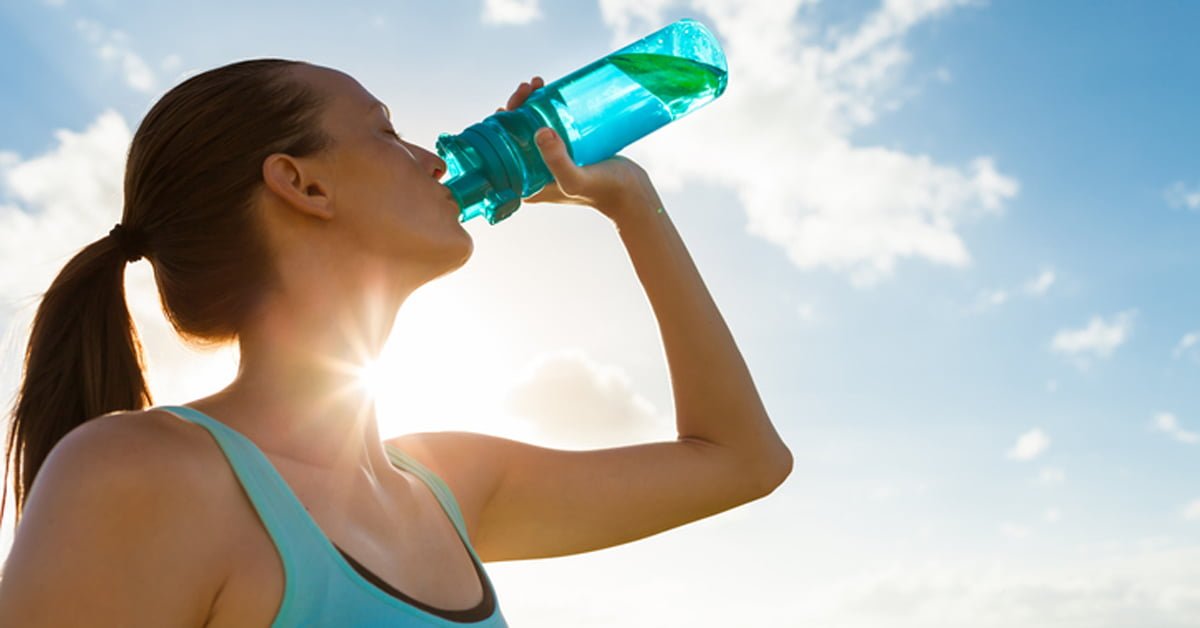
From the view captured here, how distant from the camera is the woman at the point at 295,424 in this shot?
1422 millimetres

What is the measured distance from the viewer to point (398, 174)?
2111mm

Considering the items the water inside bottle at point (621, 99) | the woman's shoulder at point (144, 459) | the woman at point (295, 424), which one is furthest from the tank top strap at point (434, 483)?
the water inside bottle at point (621, 99)

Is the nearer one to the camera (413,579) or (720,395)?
(413,579)

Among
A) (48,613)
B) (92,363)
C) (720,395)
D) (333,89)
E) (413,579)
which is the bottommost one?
(48,613)

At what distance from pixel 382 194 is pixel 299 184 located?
16cm

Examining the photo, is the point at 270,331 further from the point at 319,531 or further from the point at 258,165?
the point at 319,531

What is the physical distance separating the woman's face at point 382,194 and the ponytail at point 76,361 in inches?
18.1

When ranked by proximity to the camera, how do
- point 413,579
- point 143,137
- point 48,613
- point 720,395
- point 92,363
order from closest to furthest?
point 48,613 → point 413,579 → point 92,363 → point 143,137 → point 720,395

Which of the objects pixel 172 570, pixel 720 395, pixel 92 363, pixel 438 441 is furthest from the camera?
pixel 720 395

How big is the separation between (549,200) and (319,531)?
3.94 feet

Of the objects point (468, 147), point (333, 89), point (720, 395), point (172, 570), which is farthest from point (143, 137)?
point (720, 395)

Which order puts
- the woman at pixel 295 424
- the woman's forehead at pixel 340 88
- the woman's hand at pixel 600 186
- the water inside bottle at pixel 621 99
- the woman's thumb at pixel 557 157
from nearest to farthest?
the woman at pixel 295 424
the woman's forehead at pixel 340 88
the woman's thumb at pixel 557 157
the woman's hand at pixel 600 186
the water inside bottle at pixel 621 99

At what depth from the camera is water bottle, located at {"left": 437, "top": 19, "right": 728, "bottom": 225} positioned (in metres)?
2.45

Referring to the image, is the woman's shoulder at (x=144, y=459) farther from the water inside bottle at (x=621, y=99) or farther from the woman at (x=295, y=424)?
the water inside bottle at (x=621, y=99)
